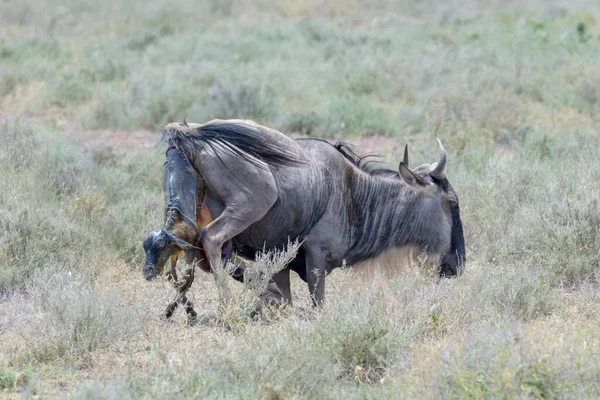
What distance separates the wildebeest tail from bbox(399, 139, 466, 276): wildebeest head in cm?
101

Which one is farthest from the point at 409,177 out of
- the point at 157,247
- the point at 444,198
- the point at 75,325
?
the point at 75,325

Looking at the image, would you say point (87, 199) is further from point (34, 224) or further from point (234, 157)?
point (234, 157)

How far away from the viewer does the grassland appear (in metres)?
4.97

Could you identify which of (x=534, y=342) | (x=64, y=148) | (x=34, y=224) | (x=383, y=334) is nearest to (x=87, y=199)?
(x=34, y=224)

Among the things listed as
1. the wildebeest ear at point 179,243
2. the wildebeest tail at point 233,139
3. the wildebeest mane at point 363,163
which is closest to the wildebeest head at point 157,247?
the wildebeest ear at point 179,243

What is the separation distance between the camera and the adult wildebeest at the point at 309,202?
6293 mm

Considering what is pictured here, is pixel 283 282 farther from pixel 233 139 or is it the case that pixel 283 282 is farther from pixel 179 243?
pixel 233 139

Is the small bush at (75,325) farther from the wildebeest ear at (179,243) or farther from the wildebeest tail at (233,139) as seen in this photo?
the wildebeest tail at (233,139)

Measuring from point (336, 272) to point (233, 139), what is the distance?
1.70 meters

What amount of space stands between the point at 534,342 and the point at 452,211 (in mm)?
2139

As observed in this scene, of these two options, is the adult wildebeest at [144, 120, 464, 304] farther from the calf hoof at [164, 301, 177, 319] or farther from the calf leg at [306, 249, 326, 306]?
the calf hoof at [164, 301, 177, 319]

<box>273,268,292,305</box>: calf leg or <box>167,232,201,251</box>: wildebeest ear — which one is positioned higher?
<box>167,232,201,251</box>: wildebeest ear

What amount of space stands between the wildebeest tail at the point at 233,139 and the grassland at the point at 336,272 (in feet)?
3.08

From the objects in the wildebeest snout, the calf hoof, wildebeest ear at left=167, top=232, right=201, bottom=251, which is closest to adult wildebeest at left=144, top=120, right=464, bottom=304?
the wildebeest snout
